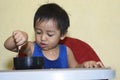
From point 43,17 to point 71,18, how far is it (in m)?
0.41

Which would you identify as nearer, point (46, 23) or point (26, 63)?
point (26, 63)

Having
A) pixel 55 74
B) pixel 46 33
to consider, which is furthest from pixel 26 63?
pixel 46 33

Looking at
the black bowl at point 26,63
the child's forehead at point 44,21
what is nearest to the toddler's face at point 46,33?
the child's forehead at point 44,21

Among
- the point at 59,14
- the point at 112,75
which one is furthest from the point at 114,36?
the point at 112,75

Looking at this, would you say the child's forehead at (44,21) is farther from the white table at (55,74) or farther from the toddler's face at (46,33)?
the white table at (55,74)

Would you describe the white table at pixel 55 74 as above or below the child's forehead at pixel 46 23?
below

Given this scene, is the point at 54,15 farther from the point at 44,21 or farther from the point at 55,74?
the point at 55,74

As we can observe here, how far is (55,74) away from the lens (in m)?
0.52

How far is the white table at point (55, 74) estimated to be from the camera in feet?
1.67

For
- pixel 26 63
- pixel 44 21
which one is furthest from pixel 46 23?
pixel 26 63

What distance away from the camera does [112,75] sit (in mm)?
585

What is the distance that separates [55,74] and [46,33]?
519mm

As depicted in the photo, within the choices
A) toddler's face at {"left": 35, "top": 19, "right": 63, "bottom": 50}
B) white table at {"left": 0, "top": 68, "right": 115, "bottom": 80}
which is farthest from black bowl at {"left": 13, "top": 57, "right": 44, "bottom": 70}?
toddler's face at {"left": 35, "top": 19, "right": 63, "bottom": 50}

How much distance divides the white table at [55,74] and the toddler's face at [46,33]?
0.50m
